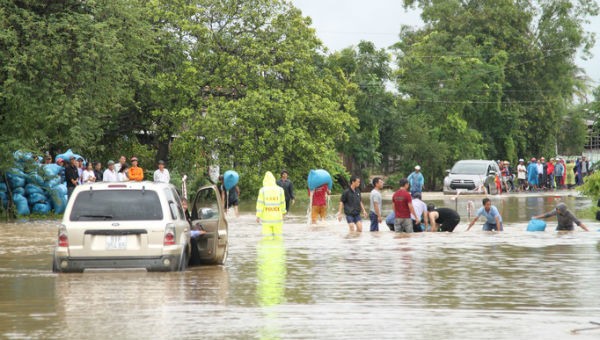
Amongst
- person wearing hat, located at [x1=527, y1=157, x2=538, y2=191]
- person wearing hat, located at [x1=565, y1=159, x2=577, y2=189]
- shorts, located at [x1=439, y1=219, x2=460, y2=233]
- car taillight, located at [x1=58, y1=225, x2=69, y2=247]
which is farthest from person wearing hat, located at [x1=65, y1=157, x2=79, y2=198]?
person wearing hat, located at [x1=565, y1=159, x2=577, y2=189]

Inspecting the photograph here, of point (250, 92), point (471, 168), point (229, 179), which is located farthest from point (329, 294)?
point (471, 168)

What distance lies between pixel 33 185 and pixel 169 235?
18547 mm

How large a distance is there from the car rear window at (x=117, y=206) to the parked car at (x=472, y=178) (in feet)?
125

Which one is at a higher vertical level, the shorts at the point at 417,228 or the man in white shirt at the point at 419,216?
the man in white shirt at the point at 419,216

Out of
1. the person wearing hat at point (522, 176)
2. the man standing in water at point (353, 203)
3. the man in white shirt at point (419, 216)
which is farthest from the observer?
the person wearing hat at point (522, 176)

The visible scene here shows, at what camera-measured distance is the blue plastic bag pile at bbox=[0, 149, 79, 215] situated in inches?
1345

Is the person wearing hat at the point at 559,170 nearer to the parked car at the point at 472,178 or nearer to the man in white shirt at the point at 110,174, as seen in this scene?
the parked car at the point at 472,178

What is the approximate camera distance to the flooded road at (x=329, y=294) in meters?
11.7

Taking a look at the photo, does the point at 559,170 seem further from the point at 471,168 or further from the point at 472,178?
the point at 472,178

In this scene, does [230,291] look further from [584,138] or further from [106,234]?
→ [584,138]

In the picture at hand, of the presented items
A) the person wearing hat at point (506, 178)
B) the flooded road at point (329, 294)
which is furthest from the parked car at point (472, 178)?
the flooded road at point (329, 294)

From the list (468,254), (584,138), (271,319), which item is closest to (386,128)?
(584,138)

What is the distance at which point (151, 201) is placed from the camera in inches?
674

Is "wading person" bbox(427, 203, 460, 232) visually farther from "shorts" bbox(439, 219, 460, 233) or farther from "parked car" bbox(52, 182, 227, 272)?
"parked car" bbox(52, 182, 227, 272)
